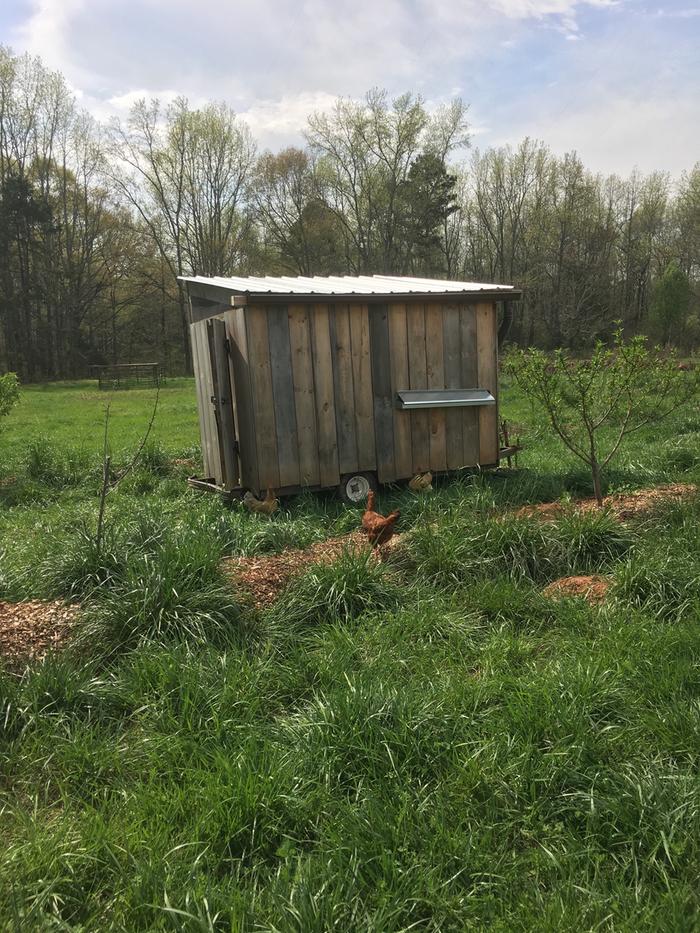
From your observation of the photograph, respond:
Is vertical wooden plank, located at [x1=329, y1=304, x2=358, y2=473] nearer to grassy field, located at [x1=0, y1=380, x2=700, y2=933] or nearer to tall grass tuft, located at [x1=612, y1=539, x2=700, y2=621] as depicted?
grassy field, located at [x1=0, y1=380, x2=700, y2=933]

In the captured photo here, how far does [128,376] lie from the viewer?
29891 mm

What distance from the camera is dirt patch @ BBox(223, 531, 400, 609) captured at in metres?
4.25

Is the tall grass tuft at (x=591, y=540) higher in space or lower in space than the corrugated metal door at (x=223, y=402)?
lower

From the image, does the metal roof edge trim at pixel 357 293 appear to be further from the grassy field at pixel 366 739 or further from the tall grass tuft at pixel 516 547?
the tall grass tuft at pixel 516 547

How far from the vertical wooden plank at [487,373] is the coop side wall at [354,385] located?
12 millimetres

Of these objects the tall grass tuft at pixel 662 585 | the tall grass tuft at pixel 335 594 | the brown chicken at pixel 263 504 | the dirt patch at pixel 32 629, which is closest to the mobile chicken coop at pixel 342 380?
the brown chicken at pixel 263 504

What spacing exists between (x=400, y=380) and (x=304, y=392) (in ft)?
3.80

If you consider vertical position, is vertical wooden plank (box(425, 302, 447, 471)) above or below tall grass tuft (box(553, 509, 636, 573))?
above

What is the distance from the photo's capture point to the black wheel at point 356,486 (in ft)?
24.1

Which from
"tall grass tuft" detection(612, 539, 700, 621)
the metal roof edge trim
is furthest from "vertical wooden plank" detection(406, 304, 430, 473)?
"tall grass tuft" detection(612, 539, 700, 621)

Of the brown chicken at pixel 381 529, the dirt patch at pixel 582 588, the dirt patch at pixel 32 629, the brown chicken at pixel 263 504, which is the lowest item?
the dirt patch at pixel 582 588

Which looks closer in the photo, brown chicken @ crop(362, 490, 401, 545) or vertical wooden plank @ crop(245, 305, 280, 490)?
brown chicken @ crop(362, 490, 401, 545)

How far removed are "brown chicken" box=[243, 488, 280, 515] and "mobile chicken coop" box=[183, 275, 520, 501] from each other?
4.6 inches

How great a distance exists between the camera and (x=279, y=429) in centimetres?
689
